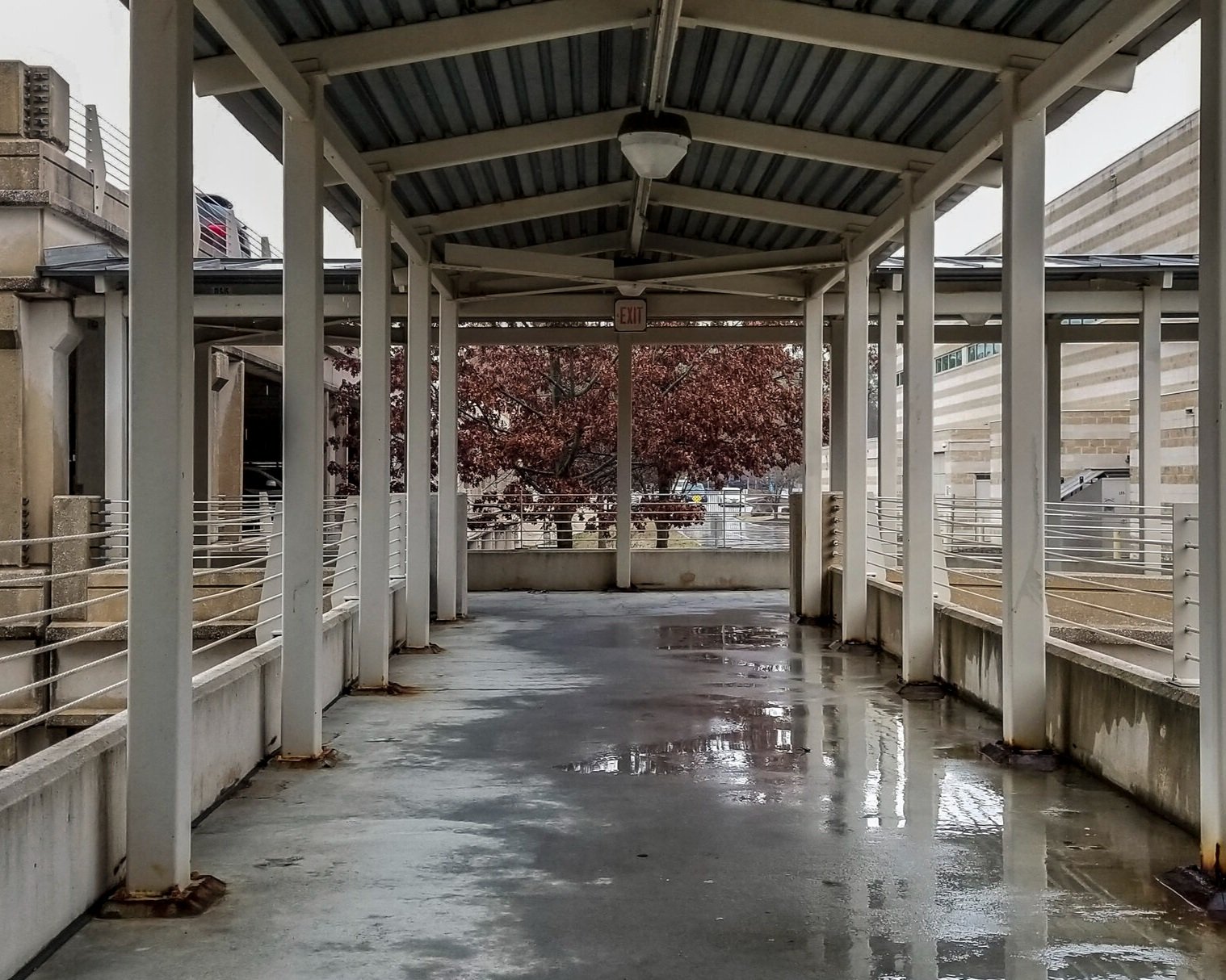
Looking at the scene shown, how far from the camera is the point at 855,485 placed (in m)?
11.5

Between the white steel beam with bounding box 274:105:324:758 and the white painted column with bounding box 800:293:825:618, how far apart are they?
769 cm

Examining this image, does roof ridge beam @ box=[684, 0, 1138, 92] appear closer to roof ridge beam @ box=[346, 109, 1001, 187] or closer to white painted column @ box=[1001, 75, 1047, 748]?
white painted column @ box=[1001, 75, 1047, 748]

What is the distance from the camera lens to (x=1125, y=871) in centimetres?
464

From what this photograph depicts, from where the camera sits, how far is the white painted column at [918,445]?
8.91m

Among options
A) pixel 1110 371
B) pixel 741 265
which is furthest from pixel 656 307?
pixel 1110 371

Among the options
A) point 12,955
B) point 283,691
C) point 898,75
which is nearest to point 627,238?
point 898,75

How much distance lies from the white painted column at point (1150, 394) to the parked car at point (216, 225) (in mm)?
14900

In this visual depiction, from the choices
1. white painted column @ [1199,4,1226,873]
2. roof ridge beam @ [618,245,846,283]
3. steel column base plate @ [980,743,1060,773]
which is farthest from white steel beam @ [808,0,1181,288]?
steel column base plate @ [980,743,1060,773]

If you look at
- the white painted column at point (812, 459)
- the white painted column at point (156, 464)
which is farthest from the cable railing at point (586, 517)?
the white painted column at point (156, 464)

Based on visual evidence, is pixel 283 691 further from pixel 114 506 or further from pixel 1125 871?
pixel 114 506

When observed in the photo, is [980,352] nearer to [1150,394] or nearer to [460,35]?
[1150,394]

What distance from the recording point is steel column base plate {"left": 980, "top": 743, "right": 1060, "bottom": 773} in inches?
254

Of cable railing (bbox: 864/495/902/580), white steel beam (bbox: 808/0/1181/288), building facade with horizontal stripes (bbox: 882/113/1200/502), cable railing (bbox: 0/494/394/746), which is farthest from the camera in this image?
building facade with horizontal stripes (bbox: 882/113/1200/502)

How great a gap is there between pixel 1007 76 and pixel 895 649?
17.8 ft
